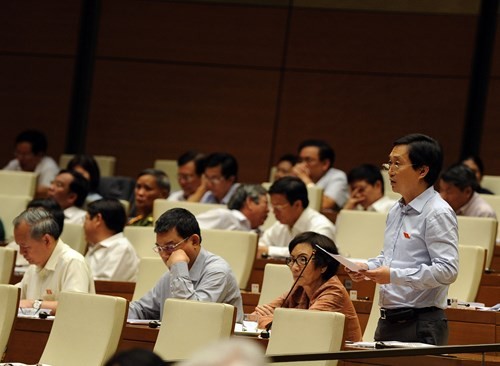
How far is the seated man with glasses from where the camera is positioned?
16.0 ft

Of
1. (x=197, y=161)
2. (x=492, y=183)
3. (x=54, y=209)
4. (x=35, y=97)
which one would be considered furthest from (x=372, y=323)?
(x=35, y=97)

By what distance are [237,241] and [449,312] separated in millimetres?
1529

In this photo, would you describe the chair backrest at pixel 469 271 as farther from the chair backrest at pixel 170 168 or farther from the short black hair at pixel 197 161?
the chair backrest at pixel 170 168

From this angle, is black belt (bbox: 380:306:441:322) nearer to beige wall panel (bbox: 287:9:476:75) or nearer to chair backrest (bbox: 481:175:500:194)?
chair backrest (bbox: 481:175:500:194)

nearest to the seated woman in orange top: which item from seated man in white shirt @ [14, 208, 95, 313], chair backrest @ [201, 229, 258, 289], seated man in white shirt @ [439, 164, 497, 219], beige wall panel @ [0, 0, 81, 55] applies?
seated man in white shirt @ [14, 208, 95, 313]

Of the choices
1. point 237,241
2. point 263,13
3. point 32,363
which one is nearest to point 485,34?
point 263,13

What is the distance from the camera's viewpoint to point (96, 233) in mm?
6504

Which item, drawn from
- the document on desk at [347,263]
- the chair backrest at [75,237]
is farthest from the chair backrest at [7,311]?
the chair backrest at [75,237]

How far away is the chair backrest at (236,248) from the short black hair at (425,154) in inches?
87.7

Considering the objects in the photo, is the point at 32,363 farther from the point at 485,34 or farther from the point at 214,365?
the point at 485,34

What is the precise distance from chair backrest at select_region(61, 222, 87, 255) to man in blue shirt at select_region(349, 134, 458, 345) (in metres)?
2.89

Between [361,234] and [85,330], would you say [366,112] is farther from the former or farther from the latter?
[85,330]

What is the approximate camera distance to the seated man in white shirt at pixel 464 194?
7277mm

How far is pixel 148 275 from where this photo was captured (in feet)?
19.1
